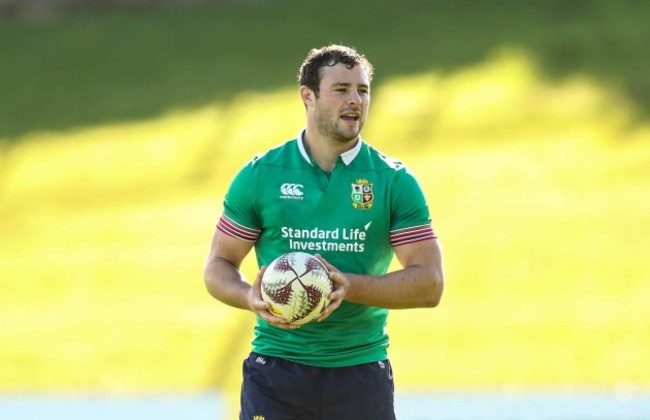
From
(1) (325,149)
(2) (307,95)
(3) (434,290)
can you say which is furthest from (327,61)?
(3) (434,290)

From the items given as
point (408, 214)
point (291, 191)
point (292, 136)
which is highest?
point (292, 136)

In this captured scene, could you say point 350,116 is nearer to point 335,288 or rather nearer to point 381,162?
point 381,162

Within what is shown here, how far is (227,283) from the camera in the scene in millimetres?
5438

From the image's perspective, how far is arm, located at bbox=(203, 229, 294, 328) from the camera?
513 centimetres

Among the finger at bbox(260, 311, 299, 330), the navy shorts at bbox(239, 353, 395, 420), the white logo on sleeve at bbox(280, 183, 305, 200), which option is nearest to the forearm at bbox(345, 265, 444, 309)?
the finger at bbox(260, 311, 299, 330)

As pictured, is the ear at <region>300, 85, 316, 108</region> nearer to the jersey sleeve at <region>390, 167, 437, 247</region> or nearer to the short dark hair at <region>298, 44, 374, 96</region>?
the short dark hair at <region>298, 44, 374, 96</region>

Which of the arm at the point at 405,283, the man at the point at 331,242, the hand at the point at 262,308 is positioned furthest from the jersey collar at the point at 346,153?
the hand at the point at 262,308

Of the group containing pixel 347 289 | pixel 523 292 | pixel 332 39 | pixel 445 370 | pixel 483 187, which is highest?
pixel 332 39

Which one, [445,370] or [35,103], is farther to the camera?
[35,103]

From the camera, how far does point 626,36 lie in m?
21.9

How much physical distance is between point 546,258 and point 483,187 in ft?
7.46

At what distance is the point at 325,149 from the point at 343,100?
11.1 inches

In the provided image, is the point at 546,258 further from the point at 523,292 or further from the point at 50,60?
the point at 50,60

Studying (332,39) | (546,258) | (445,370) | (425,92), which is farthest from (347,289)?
(332,39)
